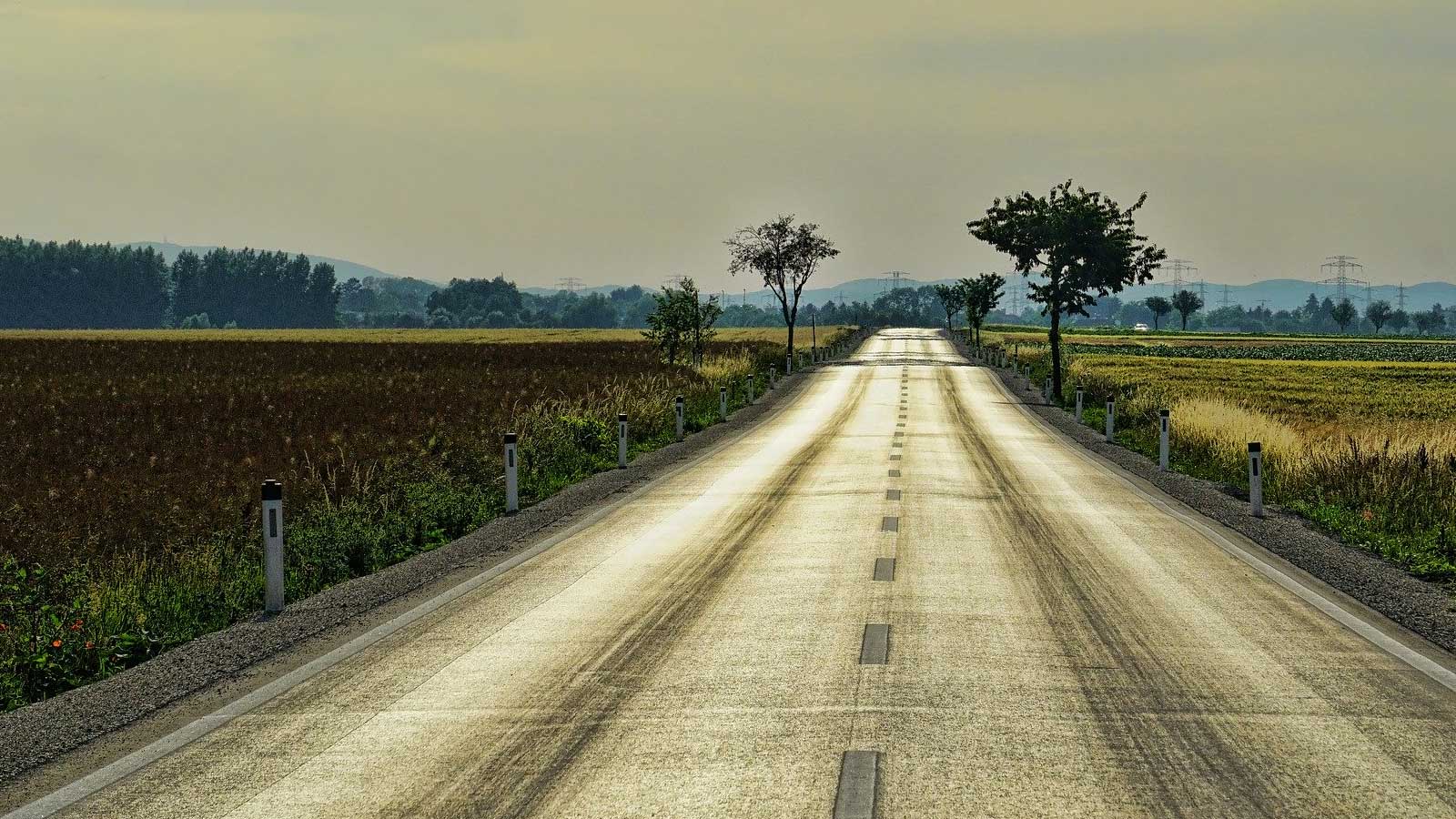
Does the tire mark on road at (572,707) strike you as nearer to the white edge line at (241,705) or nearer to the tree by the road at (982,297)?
the white edge line at (241,705)

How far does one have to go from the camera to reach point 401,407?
24.3 meters

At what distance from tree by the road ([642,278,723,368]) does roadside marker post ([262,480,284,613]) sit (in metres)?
41.2

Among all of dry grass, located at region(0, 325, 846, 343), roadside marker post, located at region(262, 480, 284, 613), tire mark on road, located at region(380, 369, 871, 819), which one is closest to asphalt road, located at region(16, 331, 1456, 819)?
tire mark on road, located at region(380, 369, 871, 819)

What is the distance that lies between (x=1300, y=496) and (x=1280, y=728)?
11948 millimetres

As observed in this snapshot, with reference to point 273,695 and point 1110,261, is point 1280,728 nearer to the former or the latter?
point 273,695

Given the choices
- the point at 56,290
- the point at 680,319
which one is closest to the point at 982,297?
the point at 680,319

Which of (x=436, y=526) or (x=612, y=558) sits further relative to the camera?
(x=436, y=526)

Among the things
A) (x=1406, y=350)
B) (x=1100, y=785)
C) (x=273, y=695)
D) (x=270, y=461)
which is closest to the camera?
(x=1100, y=785)

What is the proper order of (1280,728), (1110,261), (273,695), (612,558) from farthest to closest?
(1110,261), (612,558), (273,695), (1280,728)

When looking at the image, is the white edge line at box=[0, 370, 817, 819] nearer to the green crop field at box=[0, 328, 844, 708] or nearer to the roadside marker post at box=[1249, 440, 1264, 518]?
the green crop field at box=[0, 328, 844, 708]

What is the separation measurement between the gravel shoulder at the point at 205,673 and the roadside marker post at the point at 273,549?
0.17 metres

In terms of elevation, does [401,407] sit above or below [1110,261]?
below

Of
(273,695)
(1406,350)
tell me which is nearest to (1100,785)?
(273,695)

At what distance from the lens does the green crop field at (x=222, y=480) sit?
9.66 metres
